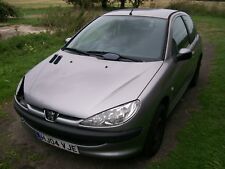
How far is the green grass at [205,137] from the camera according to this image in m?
3.71

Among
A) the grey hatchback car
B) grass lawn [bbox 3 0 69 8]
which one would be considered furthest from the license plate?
grass lawn [bbox 3 0 69 8]

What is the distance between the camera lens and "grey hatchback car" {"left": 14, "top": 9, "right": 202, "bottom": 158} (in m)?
3.17

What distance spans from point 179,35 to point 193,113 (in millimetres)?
1275

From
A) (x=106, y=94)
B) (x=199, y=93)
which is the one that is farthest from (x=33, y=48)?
(x=106, y=94)

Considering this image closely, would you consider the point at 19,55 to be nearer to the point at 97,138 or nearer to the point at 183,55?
the point at 183,55

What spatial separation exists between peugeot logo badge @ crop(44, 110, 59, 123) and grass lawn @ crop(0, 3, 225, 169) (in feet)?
2.85

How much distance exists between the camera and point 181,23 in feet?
17.0

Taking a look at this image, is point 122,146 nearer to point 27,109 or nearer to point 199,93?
point 27,109

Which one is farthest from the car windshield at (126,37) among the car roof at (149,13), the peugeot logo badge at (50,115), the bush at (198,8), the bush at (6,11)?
the bush at (198,8)

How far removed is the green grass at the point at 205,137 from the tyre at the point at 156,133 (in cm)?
17

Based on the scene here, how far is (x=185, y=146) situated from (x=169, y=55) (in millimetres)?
1188

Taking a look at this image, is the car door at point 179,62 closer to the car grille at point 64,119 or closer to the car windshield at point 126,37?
the car windshield at point 126,37

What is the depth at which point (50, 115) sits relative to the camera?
3.28 m

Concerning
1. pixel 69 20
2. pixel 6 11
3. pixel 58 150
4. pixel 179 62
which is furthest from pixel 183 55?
pixel 6 11
